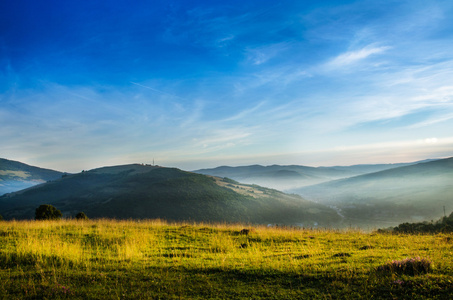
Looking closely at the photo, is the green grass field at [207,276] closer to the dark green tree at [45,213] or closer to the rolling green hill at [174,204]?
the dark green tree at [45,213]

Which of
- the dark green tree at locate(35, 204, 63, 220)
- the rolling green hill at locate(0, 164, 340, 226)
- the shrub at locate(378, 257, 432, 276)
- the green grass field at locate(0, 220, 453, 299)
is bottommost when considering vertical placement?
the rolling green hill at locate(0, 164, 340, 226)

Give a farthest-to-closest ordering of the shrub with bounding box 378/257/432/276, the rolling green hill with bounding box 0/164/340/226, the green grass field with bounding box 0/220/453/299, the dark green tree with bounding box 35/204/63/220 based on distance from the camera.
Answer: the rolling green hill with bounding box 0/164/340/226
the dark green tree with bounding box 35/204/63/220
the shrub with bounding box 378/257/432/276
the green grass field with bounding box 0/220/453/299

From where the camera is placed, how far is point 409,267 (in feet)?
22.8

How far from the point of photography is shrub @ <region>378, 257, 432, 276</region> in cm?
675

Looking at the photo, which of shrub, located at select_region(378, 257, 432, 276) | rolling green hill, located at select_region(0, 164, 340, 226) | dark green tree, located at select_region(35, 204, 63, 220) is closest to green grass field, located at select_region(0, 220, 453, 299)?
shrub, located at select_region(378, 257, 432, 276)

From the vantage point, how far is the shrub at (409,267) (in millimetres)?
6750

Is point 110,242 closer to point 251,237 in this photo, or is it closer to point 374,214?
point 251,237

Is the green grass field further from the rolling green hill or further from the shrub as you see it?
the rolling green hill

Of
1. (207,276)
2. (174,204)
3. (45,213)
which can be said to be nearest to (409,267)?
(207,276)

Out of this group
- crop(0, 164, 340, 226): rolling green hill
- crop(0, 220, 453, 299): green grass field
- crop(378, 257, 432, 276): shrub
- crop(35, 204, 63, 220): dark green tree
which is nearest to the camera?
crop(0, 220, 453, 299): green grass field

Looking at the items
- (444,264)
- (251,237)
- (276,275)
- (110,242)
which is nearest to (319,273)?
(276,275)

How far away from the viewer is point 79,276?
750 centimetres

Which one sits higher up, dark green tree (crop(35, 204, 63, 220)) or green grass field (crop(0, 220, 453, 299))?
green grass field (crop(0, 220, 453, 299))

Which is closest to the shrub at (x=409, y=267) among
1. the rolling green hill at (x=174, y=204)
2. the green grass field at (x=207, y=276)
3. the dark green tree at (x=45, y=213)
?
the green grass field at (x=207, y=276)
